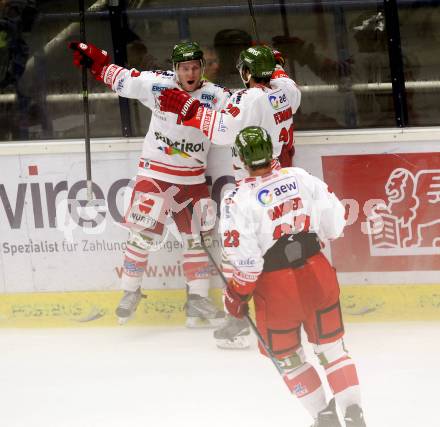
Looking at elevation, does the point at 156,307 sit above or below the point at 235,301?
below

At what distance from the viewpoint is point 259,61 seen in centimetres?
458

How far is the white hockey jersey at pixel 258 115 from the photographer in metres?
4.54

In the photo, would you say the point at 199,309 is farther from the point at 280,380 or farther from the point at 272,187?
the point at 272,187

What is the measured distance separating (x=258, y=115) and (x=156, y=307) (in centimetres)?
124

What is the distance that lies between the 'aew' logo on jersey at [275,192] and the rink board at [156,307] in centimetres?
185

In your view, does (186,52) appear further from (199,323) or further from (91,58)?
(199,323)

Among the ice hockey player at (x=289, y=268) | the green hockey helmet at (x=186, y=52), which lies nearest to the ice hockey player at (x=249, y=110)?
the green hockey helmet at (x=186, y=52)

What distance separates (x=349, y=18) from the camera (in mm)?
5168

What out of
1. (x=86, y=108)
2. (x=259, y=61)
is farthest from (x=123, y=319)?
(x=259, y=61)

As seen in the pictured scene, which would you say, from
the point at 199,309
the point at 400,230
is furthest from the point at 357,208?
the point at 199,309

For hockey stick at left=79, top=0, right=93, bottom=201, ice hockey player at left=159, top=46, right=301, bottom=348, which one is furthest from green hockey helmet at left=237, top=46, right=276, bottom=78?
hockey stick at left=79, top=0, right=93, bottom=201

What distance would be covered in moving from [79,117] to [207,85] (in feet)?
Result: 2.71

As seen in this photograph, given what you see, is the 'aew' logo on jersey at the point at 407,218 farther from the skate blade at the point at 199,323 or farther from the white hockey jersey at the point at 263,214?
the white hockey jersey at the point at 263,214

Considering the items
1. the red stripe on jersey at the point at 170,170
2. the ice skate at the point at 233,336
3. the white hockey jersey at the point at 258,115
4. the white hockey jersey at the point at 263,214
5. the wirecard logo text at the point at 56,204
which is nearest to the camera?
the white hockey jersey at the point at 263,214
